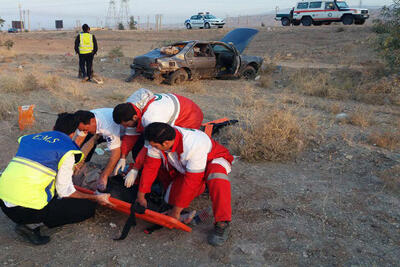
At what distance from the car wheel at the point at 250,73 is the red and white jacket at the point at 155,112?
7214 millimetres

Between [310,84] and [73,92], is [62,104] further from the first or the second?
[310,84]

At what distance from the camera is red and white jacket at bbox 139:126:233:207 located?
108 inches

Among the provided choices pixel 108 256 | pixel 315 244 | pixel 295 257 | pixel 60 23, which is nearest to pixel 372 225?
pixel 315 244

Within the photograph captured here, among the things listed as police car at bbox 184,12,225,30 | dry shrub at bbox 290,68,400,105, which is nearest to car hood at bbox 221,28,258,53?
dry shrub at bbox 290,68,400,105

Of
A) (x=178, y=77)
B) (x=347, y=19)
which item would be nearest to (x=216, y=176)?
(x=178, y=77)

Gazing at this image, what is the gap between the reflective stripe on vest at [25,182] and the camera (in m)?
2.47

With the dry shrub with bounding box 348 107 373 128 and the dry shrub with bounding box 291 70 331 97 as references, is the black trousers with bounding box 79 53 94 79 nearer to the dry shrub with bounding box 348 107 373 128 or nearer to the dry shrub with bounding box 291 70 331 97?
the dry shrub with bounding box 291 70 331 97

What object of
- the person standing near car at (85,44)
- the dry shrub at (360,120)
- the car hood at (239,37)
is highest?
the car hood at (239,37)

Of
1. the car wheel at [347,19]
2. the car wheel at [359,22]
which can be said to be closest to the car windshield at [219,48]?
the car wheel at [347,19]

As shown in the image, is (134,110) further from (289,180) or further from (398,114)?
(398,114)

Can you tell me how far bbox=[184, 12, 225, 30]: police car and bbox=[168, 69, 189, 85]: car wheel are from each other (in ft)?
72.1

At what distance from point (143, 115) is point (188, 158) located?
2.83 ft

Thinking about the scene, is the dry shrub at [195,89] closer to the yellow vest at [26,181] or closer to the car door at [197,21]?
the yellow vest at [26,181]

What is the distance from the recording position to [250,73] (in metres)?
10.8
